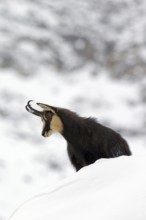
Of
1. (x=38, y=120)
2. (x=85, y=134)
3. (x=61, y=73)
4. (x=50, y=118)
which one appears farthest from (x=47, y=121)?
(x=61, y=73)

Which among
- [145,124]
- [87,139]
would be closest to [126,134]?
[145,124]

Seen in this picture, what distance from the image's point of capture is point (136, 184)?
14.5 feet

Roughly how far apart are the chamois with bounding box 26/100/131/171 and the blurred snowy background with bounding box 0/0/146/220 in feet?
53.7

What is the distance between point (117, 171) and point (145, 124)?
72.6ft

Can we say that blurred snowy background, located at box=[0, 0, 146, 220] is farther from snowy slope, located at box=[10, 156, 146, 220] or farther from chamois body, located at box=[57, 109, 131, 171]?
snowy slope, located at box=[10, 156, 146, 220]

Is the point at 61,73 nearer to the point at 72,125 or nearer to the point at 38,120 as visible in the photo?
the point at 38,120

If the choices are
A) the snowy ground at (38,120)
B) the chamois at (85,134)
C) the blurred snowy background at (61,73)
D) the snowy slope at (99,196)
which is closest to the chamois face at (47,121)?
the chamois at (85,134)

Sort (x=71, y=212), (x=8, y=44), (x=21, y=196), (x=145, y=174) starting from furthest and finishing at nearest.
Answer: (x=8, y=44), (x=21, y=196), (x=145, y=174), (x=71, y=212)

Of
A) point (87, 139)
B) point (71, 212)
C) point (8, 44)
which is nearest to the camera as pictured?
point (71, 212)

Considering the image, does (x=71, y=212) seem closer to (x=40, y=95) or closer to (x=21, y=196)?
(x=21, y=196)

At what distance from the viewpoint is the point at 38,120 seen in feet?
95.0

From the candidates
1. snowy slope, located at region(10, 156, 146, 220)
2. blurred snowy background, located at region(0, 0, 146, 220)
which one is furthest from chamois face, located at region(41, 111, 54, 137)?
blurred snowy background, located at region(0, 0, 146, 220)

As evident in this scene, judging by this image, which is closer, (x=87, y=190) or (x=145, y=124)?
(x=87, y=190)

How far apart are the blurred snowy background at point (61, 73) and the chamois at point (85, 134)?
16.4 m
